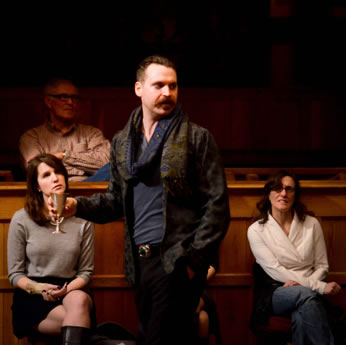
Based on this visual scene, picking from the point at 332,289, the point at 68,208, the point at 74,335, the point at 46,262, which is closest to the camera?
the point at 68,208

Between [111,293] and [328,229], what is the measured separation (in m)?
1.37

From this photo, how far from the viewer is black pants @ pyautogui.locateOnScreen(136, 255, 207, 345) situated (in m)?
2.58

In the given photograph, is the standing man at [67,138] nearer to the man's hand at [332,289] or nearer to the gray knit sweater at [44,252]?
the gray knit sweater at [44,252]

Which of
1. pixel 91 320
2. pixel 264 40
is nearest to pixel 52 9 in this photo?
pixel 264 40

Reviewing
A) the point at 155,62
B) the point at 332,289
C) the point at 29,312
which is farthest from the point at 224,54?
the point at 155,62

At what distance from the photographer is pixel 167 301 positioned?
2.58 metres

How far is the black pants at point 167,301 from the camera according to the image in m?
2.58

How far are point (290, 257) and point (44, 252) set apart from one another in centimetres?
136

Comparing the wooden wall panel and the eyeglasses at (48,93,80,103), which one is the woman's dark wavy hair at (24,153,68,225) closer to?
the eyeglasses at (48,93,80,103)

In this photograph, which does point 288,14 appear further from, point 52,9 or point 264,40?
point 52,9

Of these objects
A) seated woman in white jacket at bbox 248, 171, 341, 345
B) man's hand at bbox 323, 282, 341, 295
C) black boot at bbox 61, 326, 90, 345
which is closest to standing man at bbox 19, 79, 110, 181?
seated woman in white jacket at bbox 248, 171, 341, 345

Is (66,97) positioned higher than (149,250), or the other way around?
(66,97)

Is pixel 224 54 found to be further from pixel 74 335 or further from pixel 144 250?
pixel 144 250

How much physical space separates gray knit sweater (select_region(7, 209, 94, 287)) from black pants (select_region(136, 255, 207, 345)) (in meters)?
1.03
